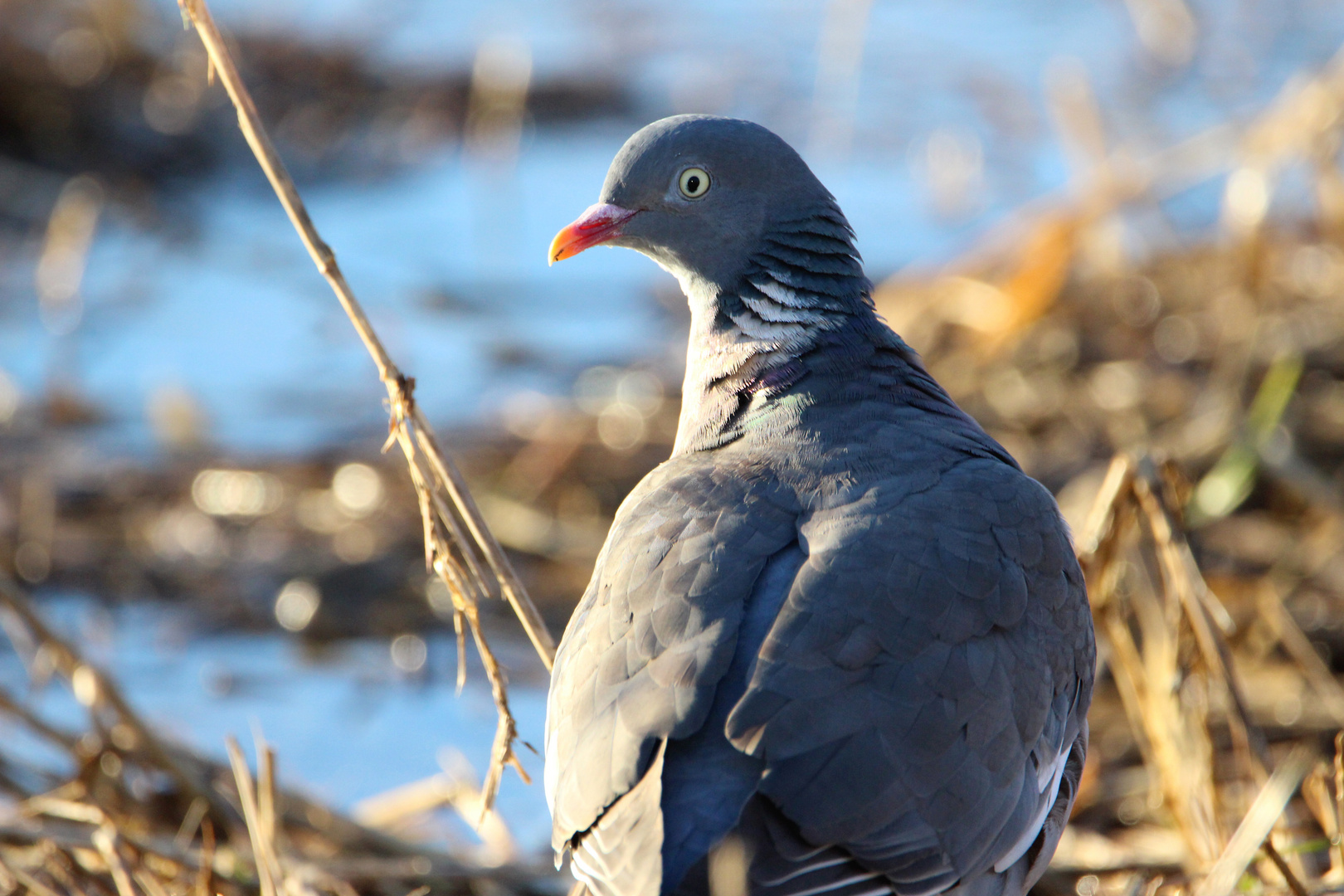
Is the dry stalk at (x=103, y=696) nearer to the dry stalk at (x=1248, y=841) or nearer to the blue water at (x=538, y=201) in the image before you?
the dry stalk at (x=1248, y=841)

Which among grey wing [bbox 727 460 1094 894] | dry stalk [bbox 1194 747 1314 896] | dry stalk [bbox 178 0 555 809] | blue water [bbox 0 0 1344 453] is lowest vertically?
dry stalk [bbox 1194 747 1314 896]

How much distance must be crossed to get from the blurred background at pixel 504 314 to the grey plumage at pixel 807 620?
90 centimetres

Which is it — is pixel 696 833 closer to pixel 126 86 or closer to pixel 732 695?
pixel 732 695

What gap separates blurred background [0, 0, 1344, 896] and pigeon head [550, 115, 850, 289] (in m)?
1.24

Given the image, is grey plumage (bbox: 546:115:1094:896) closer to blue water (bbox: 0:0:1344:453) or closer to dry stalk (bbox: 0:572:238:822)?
dry stalk (bbox: 0:572:238:822)

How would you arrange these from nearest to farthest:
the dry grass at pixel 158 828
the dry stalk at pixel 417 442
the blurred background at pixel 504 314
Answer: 1. the dry stalk at pixel 417 442
2. the dry grass at pixel 158 828
3. the blurred background at pixel 504 314

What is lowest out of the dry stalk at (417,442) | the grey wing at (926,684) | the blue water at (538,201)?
the grey wing at (926,684)

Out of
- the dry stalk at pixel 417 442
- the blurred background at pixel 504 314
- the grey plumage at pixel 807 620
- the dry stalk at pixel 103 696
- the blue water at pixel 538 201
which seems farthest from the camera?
the blue water at pixel 538 201

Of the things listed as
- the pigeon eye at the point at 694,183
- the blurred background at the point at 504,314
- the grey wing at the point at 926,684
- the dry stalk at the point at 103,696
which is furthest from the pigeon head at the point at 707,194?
the dry stalk at the point at 103,696

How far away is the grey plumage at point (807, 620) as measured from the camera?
86.7 inches

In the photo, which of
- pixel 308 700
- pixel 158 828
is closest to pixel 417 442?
pixel 158 828

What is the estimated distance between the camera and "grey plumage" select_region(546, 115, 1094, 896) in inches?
86.7

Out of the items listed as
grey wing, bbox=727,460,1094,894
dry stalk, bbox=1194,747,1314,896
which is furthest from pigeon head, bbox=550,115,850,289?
dry stalk, bbox=1194,747,1314,896

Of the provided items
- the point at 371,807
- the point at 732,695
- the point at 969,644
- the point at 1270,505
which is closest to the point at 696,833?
the point at 732,695
